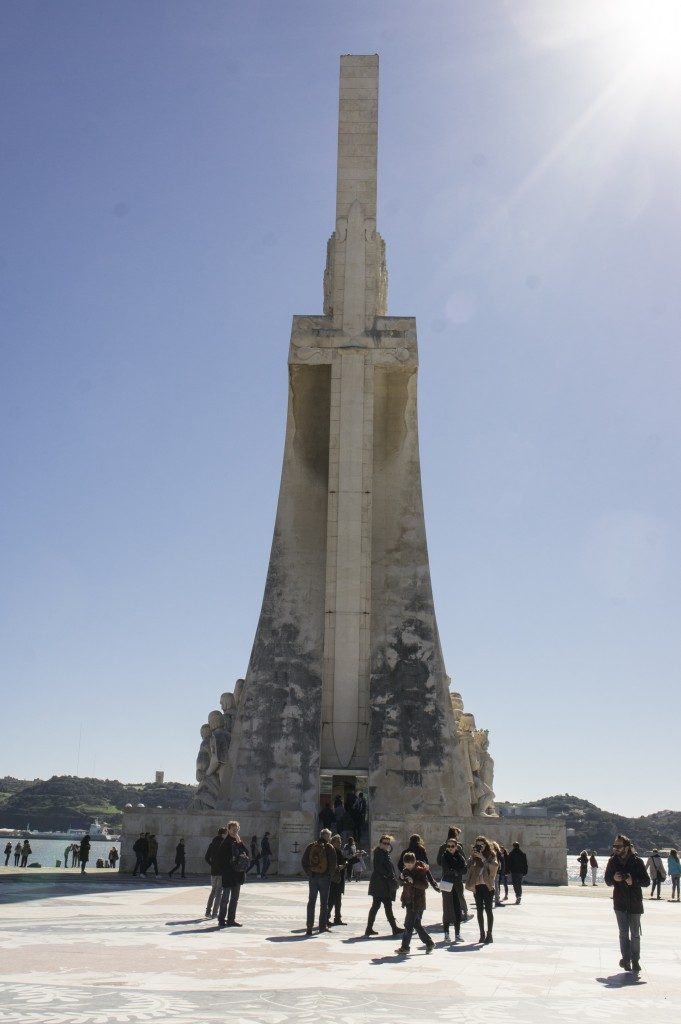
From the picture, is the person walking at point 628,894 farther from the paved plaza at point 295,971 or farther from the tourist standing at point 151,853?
the tourist standing at point 151,853

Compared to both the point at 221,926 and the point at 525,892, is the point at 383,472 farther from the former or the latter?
the point at 221,926

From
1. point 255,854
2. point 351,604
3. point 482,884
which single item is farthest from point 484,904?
point 351,604

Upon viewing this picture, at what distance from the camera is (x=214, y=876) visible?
9.22 metres

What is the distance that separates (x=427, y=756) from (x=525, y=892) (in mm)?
4686

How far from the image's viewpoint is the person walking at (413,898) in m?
7.60

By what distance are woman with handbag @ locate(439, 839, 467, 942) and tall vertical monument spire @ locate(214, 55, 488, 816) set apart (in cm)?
992

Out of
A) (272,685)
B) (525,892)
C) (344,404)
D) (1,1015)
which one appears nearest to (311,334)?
(344,404)

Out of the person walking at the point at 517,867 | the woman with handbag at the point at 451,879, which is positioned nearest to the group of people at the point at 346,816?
the person walking at the point at 517,867

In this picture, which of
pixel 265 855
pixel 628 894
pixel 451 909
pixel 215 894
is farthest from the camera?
pixel 265 855

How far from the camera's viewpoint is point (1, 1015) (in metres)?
4.72

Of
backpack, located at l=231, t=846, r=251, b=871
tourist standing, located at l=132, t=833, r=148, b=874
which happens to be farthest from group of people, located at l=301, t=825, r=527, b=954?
tourist standing, located at l=132, t=833, r=148, b=874

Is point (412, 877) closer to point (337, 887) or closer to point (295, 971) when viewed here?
point (337, 887)

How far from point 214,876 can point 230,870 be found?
1.63ft

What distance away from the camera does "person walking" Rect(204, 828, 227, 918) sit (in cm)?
894
